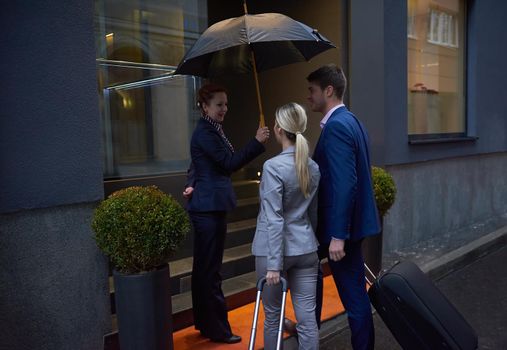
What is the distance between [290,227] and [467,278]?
13.1ft

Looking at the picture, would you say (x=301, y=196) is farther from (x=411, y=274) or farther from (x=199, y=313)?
(x=199, y=313)

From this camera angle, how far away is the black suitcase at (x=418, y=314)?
2523mm

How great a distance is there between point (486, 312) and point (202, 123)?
11.4ft

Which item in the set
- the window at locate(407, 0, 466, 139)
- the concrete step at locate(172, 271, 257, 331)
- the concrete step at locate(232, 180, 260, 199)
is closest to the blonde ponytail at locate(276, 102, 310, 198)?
the concrete step at locate(172, 271, 257, 331)

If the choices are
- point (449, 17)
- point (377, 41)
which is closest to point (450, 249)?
point (377, 41)

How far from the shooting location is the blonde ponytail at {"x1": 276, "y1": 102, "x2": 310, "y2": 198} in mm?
2760

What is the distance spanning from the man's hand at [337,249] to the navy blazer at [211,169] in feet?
2.92

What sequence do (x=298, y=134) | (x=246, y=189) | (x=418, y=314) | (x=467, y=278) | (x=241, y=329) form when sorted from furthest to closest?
(x=246, y=189)
(x=467, y=278)
(x=241, y=329)
(x=298, y=134)
(x=418, y=314)

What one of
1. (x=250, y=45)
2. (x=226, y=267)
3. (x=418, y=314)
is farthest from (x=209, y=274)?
(x=250, y=45)

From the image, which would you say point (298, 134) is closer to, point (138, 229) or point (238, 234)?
point (138, 229)

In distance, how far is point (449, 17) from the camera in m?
8.53

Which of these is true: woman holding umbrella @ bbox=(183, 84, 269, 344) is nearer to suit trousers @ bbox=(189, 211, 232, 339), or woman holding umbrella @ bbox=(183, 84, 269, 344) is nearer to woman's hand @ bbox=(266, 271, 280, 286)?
suit trousers @ bbox=(189, 211, 232, 339)

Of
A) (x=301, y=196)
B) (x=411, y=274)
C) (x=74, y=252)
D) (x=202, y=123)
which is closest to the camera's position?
(x=411, y=274)

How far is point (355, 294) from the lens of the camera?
3.17 meters
